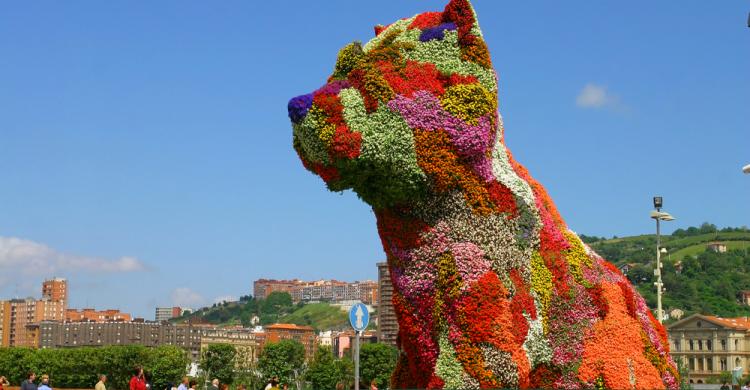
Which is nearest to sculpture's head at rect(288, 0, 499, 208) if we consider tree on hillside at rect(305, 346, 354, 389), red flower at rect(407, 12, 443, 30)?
red flower at rect(407, 12, 443, 30)

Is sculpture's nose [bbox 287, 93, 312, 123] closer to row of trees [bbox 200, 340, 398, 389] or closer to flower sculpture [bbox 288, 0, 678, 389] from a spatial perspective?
flower sculpture [bbox 288, 0, 678, 389]

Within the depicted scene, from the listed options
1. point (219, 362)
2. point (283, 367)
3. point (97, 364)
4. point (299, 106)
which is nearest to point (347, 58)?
point (299, 106)

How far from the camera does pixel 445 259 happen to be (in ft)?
39.1

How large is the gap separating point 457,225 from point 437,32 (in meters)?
2.65

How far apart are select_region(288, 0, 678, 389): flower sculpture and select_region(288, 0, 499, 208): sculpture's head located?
0.05ft

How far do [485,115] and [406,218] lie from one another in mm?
1704

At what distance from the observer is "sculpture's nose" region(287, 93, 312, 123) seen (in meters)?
12.0

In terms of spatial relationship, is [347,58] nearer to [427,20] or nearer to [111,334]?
[427,20]

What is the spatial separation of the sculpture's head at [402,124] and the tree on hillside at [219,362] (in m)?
73.3

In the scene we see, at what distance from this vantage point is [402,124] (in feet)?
39.2

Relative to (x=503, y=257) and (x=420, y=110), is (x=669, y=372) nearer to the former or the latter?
(x=503, y=257)

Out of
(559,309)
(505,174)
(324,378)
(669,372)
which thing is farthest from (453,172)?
(324,378)

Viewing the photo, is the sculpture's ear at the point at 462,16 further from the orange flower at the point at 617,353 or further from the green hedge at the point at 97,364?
the green hedge at the point at 97,364

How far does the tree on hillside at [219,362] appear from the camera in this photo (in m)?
83.4
